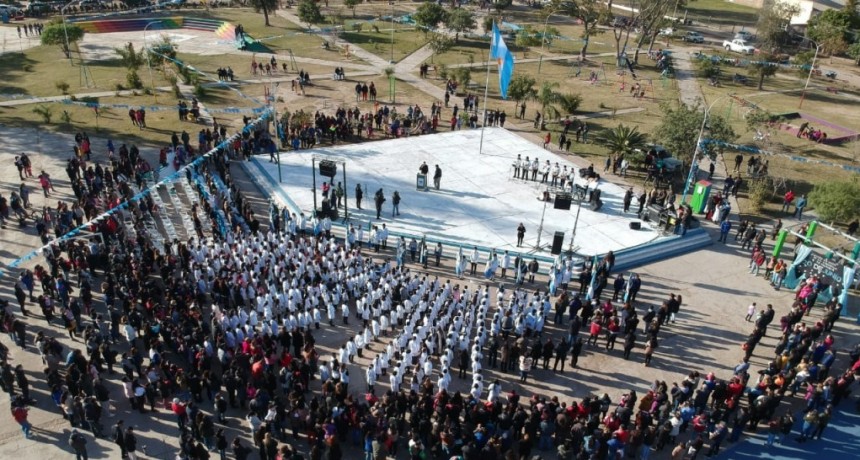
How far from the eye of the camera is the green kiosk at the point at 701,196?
26.5 metres

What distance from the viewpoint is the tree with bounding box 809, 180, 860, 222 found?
80.9ft

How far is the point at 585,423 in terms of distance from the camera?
13781 millimetres

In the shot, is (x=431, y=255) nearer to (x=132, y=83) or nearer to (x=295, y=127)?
(x=295, y=127)

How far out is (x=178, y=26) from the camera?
59312 millimetres

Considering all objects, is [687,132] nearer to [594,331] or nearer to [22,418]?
[594,331]

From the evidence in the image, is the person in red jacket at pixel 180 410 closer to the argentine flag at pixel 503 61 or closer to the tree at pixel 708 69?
the argentine flag at pixel 503 61

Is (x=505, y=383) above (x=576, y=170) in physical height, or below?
below

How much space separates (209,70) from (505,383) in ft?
125

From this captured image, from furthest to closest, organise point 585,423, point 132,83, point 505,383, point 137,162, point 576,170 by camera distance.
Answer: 1. point 132,83
2. point 576,170
3. point 137,162
4. point 505,383
5. point 585,423

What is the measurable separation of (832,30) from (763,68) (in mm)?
20384

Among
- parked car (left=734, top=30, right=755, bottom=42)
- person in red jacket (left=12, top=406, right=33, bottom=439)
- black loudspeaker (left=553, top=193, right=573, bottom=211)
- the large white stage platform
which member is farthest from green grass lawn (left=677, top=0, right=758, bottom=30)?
person in red jacket (left=12, top=406, right=33, bottom=439)

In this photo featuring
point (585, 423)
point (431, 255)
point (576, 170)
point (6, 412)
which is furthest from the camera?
point (576, 170)

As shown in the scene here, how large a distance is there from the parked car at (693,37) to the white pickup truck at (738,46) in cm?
282

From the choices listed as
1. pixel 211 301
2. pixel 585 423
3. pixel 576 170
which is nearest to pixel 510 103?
pixel 576 170
